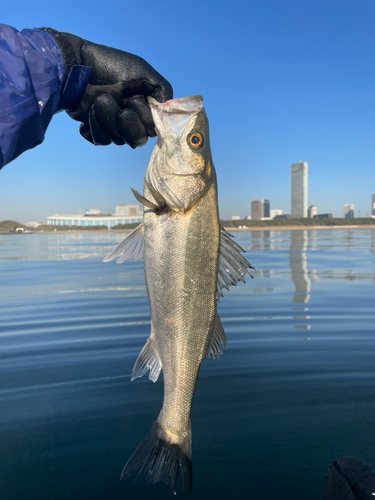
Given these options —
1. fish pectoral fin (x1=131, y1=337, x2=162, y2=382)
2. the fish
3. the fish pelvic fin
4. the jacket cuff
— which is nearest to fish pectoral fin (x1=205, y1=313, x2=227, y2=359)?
the fish

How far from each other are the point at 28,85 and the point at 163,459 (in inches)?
99.3

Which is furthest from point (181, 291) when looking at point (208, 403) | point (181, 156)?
point (208, 403)

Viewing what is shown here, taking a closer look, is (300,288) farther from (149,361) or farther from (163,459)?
(163,459)

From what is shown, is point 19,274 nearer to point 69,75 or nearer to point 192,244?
point 69,75

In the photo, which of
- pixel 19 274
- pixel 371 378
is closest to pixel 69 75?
pixel 371 378

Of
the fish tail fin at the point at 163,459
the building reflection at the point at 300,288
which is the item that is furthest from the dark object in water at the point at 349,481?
the building reflection at the point at 300,288

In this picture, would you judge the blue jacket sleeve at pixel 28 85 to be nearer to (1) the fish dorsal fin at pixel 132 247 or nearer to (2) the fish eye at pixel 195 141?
(1) the fish dorsal fin at pixel 132 247

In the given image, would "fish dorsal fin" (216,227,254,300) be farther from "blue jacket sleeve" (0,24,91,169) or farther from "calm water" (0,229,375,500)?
"blue jacket sleeve" (0,24,91,169)

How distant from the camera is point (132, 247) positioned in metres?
2.45

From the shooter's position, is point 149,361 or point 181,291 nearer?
point 181,291

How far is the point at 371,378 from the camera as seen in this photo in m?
4.07

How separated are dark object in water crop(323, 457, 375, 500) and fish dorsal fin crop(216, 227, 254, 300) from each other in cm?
121

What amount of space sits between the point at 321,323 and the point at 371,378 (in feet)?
7.76

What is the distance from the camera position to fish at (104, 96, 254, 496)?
2.27 m
